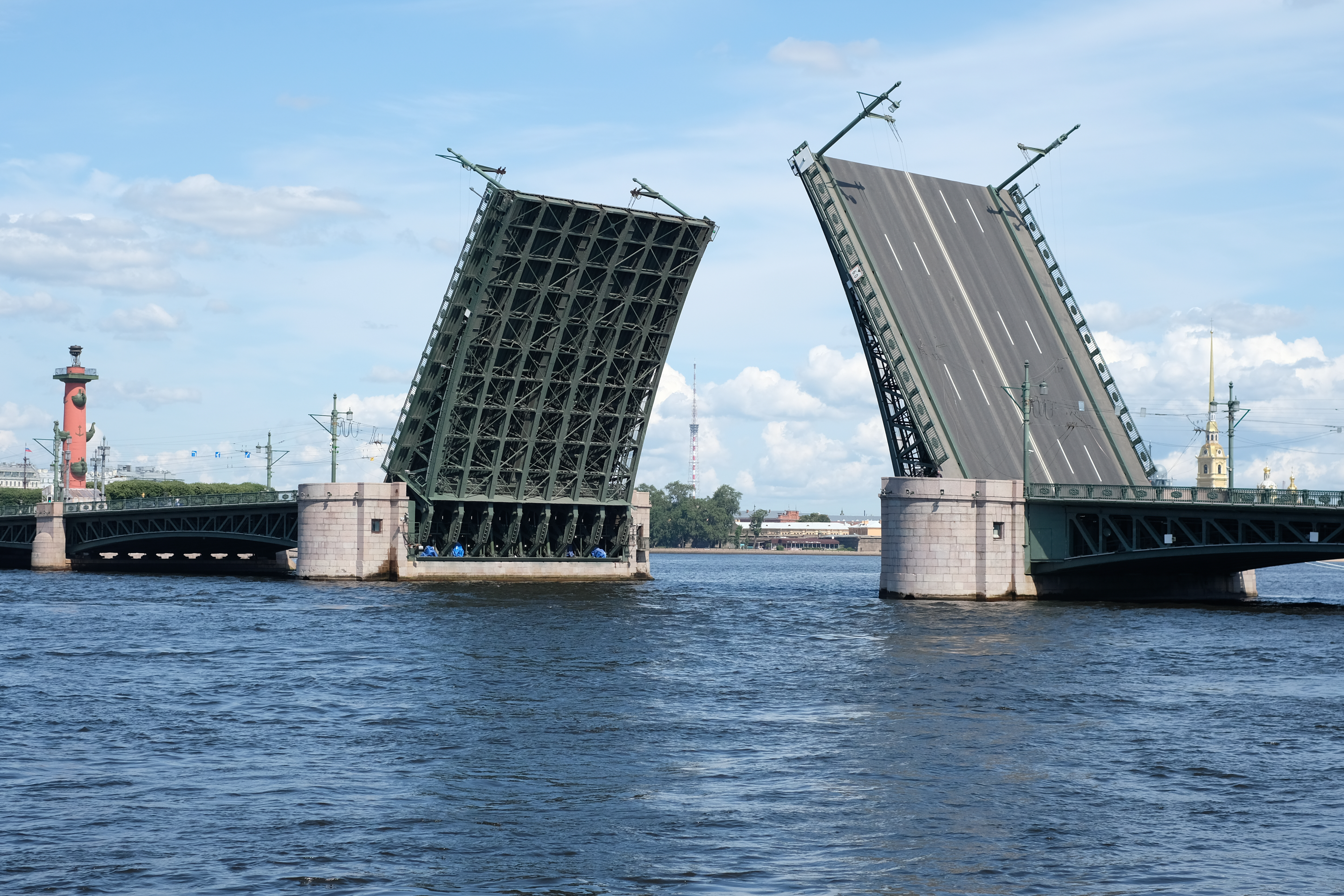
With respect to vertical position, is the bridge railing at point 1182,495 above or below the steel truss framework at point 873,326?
below

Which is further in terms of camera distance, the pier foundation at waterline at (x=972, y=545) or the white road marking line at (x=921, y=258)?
the white road marking line at (x=921, y=258)

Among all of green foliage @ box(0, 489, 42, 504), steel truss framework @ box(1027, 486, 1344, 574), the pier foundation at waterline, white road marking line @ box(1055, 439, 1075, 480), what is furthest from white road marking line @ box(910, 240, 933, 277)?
green foliage @ box(0, 489, 42, 504)

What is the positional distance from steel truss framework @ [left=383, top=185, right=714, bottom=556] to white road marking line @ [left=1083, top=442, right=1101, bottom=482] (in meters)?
16.7

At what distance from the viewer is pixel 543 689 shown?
92.7 ft

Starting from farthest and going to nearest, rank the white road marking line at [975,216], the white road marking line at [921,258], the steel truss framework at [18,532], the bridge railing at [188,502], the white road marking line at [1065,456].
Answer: the steel truss framework at [18,532] < the bridge railing at [188,502] < the white road marking line at [975,216] < the white road marking line at [1065,456] < the white road marking line at [921,258]

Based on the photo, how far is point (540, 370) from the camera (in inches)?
2249

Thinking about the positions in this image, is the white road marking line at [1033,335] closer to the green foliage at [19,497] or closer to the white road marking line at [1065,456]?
the white road marking line at [1065,456]

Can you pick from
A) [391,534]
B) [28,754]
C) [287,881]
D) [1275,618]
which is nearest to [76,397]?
[391,534]

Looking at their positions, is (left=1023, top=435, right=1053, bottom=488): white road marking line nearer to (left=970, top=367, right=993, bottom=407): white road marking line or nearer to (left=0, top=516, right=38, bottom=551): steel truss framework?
(left=970, top=367, right=993, bottom=407): white road marking line

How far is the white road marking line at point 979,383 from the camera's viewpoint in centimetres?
5647

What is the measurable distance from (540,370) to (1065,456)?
20.5 metres

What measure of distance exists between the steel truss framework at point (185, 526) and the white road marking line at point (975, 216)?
3101 cm

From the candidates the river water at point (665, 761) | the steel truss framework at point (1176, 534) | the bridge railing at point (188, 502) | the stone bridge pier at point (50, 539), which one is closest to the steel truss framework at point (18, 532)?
the stone bridge pier at point (50, 539)

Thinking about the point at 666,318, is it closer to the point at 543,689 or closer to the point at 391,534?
the point at 391,534
